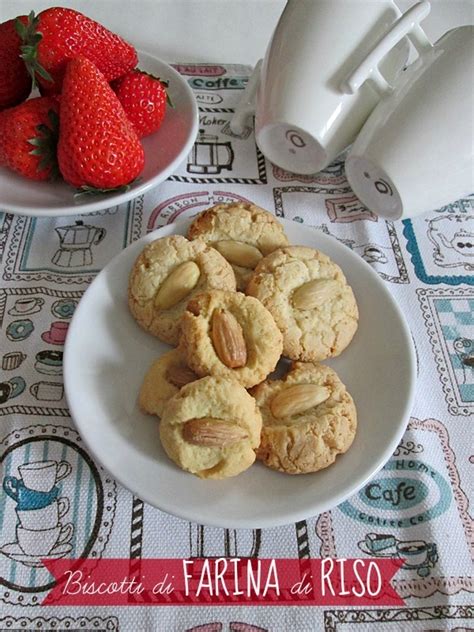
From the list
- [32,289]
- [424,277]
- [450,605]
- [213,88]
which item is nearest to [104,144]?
[32,289]

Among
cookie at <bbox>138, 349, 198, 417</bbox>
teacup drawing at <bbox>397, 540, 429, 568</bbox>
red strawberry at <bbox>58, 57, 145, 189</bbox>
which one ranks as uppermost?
red strawberry at <bbox>58, 57, 145, 189</bbox>

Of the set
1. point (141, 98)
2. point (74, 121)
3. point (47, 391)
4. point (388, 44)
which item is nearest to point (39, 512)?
point (47, 391)

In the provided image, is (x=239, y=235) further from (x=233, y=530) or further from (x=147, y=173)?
(x=233, y=530)

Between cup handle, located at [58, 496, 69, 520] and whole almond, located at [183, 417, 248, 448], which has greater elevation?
whole almond, located at [183, 417, 248, 448]

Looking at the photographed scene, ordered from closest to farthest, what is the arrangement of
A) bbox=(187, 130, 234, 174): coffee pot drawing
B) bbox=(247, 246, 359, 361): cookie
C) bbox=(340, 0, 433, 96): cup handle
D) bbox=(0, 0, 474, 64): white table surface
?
bbox=(247, 246, 359, 361): cookie
bbox=(340, 0, 433, 96): cup handle
bbox=(187, 130, 234, 174): coffee pot drawing
bbox=(0, 0, 474, 64): white table surface

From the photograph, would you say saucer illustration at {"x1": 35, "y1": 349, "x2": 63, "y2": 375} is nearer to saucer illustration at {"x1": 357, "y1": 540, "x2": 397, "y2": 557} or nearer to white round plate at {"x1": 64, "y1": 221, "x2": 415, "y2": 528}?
white round plate at {"x1": 64, "y1": 221, "x2": 415, "y2": 528}

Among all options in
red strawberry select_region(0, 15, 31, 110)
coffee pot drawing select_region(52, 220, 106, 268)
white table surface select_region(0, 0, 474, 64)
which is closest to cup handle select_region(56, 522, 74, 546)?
coffee pot drawing select_region(52, 220, 106, 268)

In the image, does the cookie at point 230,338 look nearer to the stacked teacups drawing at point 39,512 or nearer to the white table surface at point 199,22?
the stacked teacups drawing at point 39,512
